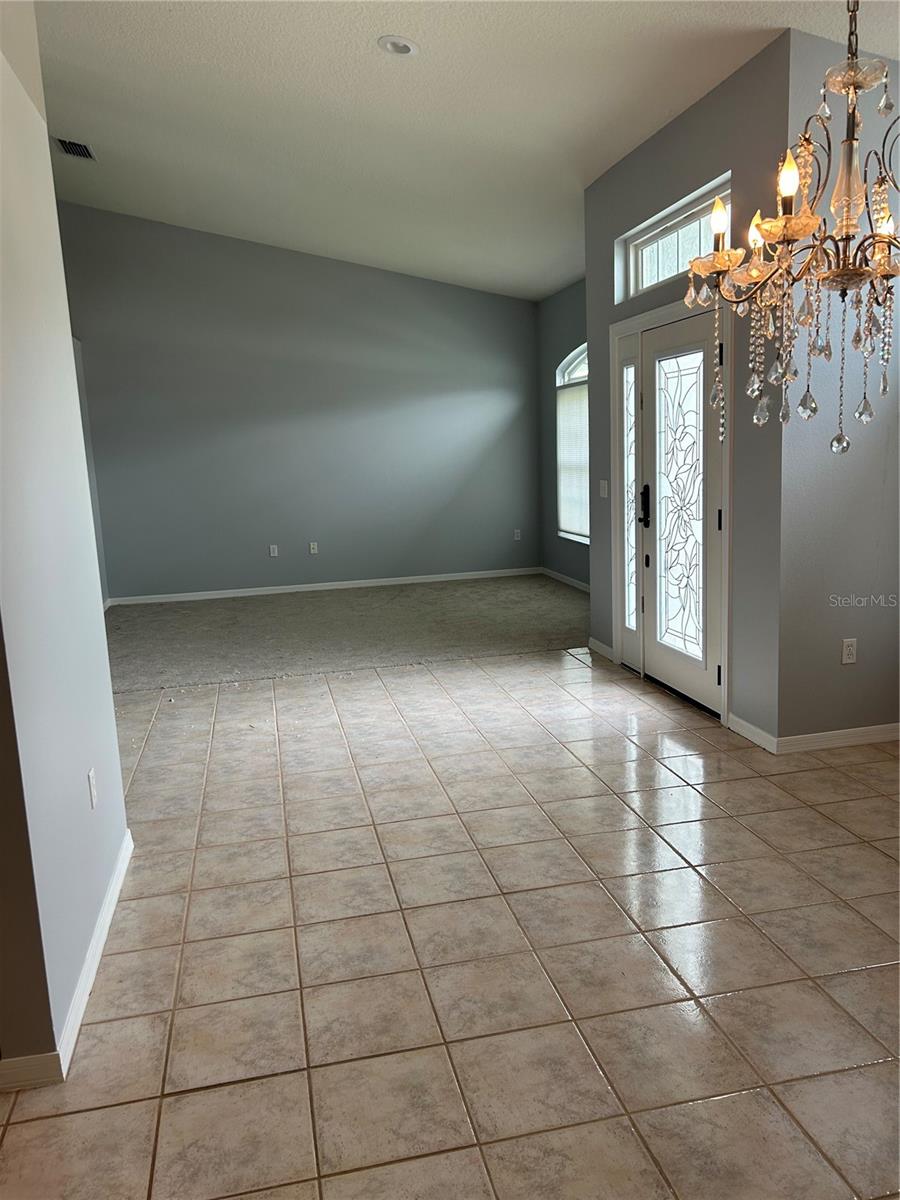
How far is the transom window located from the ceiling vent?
12.6 ft

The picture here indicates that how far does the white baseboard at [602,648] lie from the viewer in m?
5.51

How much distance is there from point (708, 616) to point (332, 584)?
5.09 meters

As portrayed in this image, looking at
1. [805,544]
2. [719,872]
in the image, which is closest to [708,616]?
[805,544]

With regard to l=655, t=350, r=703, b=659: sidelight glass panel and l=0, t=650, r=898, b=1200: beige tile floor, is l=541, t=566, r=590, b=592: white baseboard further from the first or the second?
l=0, t=650, r=898, b=1200: beige tile floor

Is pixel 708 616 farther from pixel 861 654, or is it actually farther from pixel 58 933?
pixel 58 933

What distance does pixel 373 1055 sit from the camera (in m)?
2.01

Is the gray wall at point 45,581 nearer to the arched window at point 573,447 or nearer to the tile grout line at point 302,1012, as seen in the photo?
the tile grout line at point 302,1012

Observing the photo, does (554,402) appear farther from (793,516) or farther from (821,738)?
(821,738)

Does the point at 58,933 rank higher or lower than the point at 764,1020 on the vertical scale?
higher

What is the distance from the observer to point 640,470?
4.87 m

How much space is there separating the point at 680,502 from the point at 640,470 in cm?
46

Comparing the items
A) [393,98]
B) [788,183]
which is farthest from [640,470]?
[788,183]

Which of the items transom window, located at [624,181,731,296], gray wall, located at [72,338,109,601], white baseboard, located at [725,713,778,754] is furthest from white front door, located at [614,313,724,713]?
gray wall, located at [72,338,109,601]

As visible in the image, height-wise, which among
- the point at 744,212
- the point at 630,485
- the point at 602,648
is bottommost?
the point at 602,648
